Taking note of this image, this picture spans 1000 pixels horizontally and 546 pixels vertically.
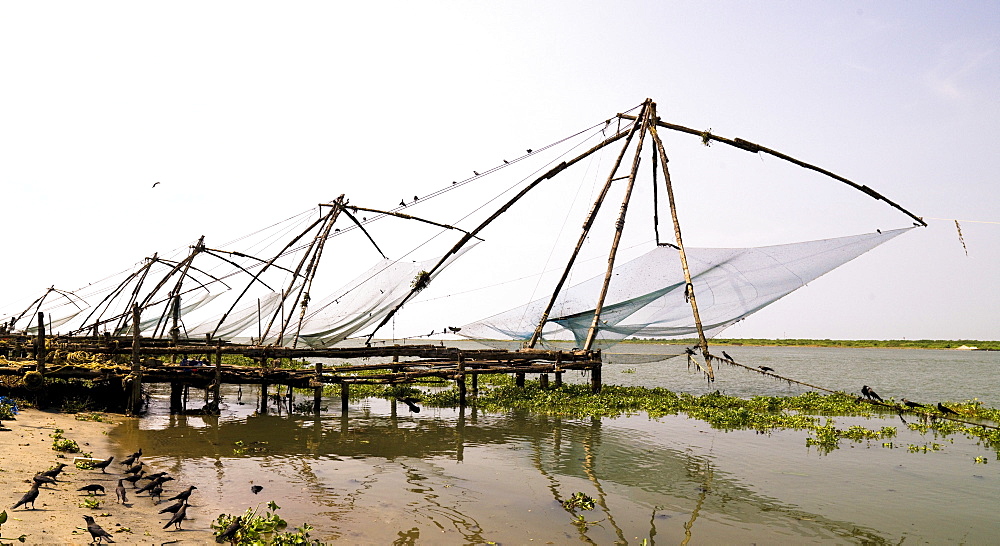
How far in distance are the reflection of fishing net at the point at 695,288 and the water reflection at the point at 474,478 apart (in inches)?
95.4

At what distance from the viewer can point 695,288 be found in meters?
15.1

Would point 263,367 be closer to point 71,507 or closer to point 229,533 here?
point 71,507

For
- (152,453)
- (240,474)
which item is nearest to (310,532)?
(240,474)

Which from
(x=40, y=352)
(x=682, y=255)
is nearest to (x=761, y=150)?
(x=682, y=255)

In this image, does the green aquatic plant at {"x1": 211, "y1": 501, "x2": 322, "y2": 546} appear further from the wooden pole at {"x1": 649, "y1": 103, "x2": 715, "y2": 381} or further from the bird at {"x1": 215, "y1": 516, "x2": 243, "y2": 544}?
the wooden pole at {"x1": 649, "y1": 103, "x2": 715, "y2": 381}

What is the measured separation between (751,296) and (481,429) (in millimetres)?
6825

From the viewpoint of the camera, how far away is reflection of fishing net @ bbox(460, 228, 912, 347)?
1386cm

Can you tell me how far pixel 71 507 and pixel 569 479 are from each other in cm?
634

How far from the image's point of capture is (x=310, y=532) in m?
6.88

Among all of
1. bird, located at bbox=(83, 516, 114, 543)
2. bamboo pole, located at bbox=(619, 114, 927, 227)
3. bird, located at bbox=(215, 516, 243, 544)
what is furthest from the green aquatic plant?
bamboo pole, located at bbox=(619, 114, 927, 227)

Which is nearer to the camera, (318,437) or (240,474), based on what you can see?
(240,474)

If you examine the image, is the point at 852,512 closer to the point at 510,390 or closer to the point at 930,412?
the point at 930,412

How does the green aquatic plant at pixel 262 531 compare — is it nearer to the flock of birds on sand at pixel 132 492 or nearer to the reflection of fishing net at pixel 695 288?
the flock of birds on sand at pixel 132 492

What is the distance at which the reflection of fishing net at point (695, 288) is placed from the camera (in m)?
13.9
